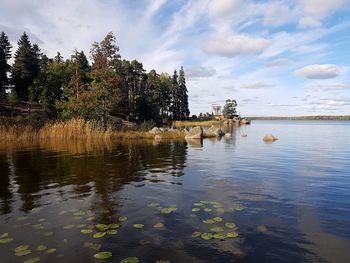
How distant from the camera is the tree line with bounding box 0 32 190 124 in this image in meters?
41.5

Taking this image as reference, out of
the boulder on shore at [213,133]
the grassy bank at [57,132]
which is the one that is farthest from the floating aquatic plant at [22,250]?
the boulder on shore at [213,133]

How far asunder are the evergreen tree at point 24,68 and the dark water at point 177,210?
4869 centimetres

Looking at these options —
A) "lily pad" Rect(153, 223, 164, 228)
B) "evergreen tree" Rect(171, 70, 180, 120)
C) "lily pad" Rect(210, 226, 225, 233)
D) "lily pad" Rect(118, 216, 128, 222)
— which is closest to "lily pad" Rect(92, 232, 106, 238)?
"lily pad" Rect(118, 216, 128, 222)

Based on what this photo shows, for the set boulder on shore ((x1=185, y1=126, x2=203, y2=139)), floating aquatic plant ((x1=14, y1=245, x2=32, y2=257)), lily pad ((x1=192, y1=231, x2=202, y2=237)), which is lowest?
lily pad ((x1=192, y1=231, x2=202, y2=237))

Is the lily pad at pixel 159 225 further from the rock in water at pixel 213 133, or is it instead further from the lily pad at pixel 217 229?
the rock in water at pixel 213 133

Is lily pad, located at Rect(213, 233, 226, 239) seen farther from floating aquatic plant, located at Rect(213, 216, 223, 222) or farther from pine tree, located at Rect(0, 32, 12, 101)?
pine tree, located at Rect(0, 32, 12, 101)

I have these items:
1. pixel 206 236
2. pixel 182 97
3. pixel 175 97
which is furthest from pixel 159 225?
pixel 182 97

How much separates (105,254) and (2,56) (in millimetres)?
63705

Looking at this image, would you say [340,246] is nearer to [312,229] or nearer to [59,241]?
[312,229]

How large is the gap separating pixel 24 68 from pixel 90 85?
71.3ft

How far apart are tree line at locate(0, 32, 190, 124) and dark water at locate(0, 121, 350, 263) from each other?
955 inches

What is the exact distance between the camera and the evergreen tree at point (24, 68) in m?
60.8

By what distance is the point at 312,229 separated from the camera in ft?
26.7

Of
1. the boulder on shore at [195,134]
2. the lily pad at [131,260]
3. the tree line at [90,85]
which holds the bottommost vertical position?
the lily pad at [131,260]
